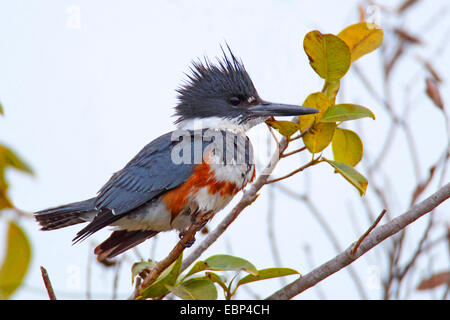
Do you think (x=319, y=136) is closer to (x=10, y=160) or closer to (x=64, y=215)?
(x=10, y=160)

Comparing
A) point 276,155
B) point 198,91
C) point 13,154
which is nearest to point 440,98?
point 276,155

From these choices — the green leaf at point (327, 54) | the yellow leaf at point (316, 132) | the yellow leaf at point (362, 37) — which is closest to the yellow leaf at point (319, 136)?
the yellow leaf at point (316, 132)

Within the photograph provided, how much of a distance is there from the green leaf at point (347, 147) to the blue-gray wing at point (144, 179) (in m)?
0.78

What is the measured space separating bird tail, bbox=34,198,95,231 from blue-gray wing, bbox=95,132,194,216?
0.26 feet

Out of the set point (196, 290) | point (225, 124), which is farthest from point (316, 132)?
point (225, 124)

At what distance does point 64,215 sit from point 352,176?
1454 millimetres

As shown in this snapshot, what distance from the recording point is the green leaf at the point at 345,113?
152 centimetres

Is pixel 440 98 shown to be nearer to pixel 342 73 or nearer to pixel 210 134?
pixel 342 73

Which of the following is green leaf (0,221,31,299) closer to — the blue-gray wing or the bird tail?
the blue-gray wing

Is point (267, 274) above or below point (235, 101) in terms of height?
below

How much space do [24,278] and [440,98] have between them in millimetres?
1615

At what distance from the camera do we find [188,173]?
231cm

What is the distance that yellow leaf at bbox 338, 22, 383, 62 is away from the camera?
66.3 inches

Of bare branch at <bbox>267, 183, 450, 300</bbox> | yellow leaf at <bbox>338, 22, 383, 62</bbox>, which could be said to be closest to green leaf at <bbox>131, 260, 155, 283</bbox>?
bare branch at <bbox>267, 183, 450, 300</bbox>
